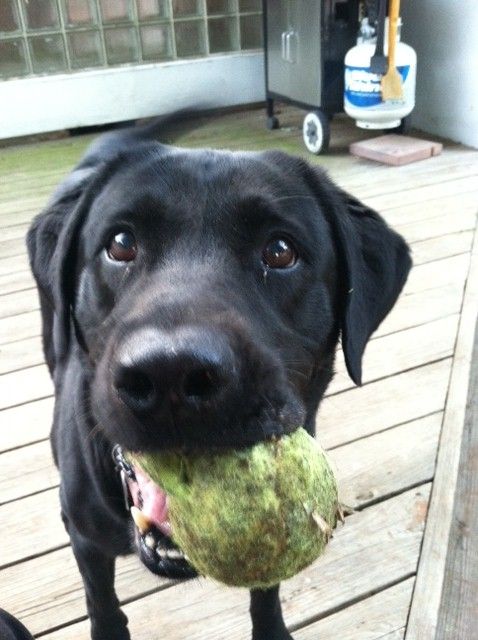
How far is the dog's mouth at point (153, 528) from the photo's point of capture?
3.30 ft

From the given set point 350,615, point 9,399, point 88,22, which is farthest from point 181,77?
point 350,615

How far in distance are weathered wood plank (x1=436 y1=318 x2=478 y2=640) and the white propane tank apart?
255cm

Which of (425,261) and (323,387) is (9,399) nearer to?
(323,387)

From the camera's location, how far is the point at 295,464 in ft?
2.86

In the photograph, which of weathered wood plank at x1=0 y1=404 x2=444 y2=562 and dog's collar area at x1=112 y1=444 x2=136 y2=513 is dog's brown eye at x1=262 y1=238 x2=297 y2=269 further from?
weathered wood plank at x1=0 y1=404 x2=444 y2=562

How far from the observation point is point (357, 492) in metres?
1.68

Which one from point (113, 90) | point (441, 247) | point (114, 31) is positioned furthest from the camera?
point (113, 90)

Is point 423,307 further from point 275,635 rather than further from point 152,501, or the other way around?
point 152,501

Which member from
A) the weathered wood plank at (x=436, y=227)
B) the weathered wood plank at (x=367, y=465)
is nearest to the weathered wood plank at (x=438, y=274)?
the weathered wood plank at (x=436, y=227)

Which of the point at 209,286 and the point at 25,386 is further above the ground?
the point at 209,286

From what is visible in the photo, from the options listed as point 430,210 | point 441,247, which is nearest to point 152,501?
point 441,247

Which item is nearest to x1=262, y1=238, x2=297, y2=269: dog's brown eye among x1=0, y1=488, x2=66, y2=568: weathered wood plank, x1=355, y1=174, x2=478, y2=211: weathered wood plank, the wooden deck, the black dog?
the black dog

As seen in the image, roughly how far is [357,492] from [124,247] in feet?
3.01

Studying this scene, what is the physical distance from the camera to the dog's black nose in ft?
2.48
